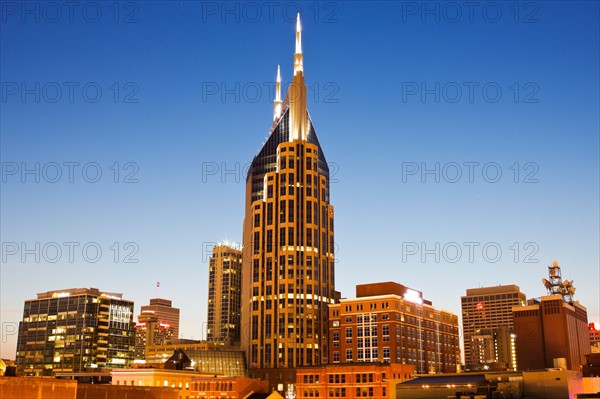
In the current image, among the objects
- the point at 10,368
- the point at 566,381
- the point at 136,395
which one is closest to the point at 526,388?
the point at 566,381

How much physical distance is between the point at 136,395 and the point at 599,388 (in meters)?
119

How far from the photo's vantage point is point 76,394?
16150 centimetres

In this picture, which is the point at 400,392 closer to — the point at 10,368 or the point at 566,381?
the point at 566,381

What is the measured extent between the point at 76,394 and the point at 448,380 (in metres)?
89.1

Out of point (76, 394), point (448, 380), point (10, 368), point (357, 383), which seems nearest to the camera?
point (10, 368)

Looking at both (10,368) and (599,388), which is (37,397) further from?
(599,388)

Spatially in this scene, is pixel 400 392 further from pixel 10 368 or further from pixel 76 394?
pixel 10 368

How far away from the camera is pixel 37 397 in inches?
5448

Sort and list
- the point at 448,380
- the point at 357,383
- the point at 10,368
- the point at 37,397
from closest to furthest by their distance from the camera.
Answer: the point at 37,397 < the point at 10,368 < the point at 448,380 < the point at 357,383

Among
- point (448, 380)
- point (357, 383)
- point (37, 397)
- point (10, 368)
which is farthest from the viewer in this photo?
point (357, 383)

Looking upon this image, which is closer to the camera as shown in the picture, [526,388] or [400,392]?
[526,388]

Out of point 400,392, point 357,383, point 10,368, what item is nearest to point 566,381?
point 400,392

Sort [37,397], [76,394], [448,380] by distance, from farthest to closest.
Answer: [448,380], [76,394], [37,397]

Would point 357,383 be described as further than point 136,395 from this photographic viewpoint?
Yes
